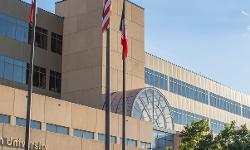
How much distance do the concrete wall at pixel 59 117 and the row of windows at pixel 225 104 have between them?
36825mm

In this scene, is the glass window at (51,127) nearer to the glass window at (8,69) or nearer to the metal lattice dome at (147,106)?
the metal lattice dome at (147,106)

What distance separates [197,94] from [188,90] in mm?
2848

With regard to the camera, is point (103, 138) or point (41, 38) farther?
point (41, 38)

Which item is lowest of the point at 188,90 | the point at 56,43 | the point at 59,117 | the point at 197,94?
the point at 59,117

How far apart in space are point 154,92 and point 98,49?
755 centimetres

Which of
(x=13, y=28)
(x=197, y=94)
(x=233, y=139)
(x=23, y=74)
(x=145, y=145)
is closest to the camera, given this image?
(x=233, y=139)

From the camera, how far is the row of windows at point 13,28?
56562 millimetres

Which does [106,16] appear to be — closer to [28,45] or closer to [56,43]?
[28,45]

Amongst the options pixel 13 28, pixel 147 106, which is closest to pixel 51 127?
pixel 147 106

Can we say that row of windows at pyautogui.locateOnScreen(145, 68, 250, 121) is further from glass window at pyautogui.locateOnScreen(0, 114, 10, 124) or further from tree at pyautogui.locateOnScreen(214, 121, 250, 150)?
glass window at pyautogui.locateOnScreen(0, 114, 10, 124)

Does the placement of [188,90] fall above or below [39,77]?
above

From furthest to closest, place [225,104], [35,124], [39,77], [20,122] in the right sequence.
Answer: [225,104] < [39,77] < [35,124] < [20,122]

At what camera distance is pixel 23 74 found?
58.9 meters

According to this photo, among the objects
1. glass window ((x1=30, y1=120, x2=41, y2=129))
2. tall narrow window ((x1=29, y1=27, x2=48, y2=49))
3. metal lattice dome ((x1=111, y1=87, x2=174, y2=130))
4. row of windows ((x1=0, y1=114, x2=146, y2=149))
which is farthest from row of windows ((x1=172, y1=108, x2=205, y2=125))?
glass window ((x1=30, y1=120, x2=41, y2=129))
